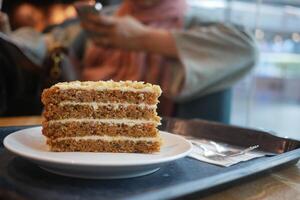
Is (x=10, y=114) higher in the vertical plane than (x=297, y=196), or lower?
lower

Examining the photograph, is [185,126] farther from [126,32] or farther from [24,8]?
A: [24,8]

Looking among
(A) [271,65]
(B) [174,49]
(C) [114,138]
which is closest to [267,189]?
(C) [114,138]

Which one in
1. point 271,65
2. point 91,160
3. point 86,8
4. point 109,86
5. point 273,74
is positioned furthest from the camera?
point 273,74

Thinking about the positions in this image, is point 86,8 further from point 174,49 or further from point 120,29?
point 174,49

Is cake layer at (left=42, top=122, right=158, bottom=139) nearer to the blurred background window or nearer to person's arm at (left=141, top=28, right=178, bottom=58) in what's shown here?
person's arm at (left=141, top=28, right=178, bottom=58)

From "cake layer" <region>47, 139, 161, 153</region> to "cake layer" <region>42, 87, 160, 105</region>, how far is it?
0.05 meters

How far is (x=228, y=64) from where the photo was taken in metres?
1.12

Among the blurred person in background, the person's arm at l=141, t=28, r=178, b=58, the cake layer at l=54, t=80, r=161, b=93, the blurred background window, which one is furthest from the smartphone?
the cake layer at l=54, t=80, r=161, b=93

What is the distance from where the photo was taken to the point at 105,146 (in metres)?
0.48

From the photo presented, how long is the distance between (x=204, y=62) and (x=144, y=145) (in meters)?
0.66

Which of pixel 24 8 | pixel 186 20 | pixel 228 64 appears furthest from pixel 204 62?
pixel 24 8

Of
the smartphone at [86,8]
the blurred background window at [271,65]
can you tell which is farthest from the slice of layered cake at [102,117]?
the blurred background window at [271,65]

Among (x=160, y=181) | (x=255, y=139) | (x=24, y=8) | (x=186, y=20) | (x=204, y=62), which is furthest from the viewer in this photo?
(x=24, y=8)

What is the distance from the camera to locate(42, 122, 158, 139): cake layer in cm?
48
